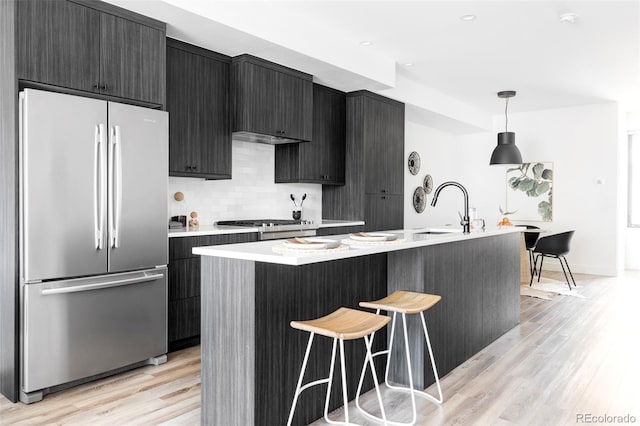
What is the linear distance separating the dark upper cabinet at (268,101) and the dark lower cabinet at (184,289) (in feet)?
3.55

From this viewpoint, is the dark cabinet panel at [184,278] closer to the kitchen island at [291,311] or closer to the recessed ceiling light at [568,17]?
the kitchen island at [291,311]

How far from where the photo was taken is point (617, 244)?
732cm

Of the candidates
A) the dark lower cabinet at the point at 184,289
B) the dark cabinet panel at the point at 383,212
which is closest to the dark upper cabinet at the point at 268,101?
the dark lower cabinet at the point at 184,289

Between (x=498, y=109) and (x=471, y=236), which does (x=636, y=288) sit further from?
(x=471, y=236)

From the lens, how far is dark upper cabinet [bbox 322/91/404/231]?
17.7 feet

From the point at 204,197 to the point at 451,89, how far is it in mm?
3944

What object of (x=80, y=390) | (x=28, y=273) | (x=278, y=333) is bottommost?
(x=80, y=390)

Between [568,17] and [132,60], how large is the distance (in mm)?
3440

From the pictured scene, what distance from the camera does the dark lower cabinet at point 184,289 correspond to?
3.50m

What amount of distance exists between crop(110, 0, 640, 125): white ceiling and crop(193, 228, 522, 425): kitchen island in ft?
6.17

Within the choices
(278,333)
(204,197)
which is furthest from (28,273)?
(204,197)

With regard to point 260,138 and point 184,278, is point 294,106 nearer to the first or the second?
point 260,138

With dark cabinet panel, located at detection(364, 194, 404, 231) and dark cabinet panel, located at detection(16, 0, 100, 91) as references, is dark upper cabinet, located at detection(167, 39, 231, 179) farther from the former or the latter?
dark cabinet panel, located at detection(364, 194, 404, 231)

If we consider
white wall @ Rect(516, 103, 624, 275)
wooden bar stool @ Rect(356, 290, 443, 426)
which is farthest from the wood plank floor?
white wall @ Rect(516, 103, 624, 275)
